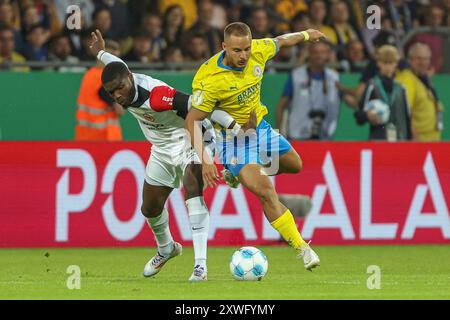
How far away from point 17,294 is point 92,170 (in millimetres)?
5553

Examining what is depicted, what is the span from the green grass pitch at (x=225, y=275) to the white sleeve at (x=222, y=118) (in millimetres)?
1384

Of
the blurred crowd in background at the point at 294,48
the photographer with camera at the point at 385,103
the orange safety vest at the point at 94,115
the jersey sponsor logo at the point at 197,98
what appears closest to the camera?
the jersey sponsor logo at the point at 197,98

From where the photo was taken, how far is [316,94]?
17.4m

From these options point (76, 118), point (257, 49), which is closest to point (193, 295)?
point (257, 49)

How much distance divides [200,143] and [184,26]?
7.72m

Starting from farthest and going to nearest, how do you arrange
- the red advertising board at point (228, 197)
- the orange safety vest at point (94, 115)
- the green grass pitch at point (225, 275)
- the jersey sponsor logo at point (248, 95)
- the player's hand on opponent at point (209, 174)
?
the orange safety vest at point (94, 115) → the red advertising board at point (228, 197) → the jersey sponsor logo at point (248, 95) → the player's hand on opponent at point (209, 174) → the green grass pitch at point (225, 275)

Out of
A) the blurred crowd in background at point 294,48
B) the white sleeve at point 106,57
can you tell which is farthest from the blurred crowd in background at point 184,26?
the white sleeve at point 106,57

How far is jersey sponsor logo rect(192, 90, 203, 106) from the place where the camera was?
37.7ft

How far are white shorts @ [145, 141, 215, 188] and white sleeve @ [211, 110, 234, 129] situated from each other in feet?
0.93

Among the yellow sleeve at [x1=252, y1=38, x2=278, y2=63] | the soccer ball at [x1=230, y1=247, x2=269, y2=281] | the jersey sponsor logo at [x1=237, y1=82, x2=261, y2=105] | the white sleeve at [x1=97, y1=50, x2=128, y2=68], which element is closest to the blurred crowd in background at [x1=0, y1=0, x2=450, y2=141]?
the white sleeve at [x1=97, y1=50, x2=128, y2=68]

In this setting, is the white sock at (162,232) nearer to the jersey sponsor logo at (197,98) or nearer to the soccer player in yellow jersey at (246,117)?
the soccer player in yellow jersey at (246,117)

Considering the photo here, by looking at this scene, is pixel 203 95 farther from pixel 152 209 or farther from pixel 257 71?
pixel 152 209

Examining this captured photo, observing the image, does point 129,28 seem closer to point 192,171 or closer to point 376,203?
point 376,203

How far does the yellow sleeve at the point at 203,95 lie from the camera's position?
453 inches
